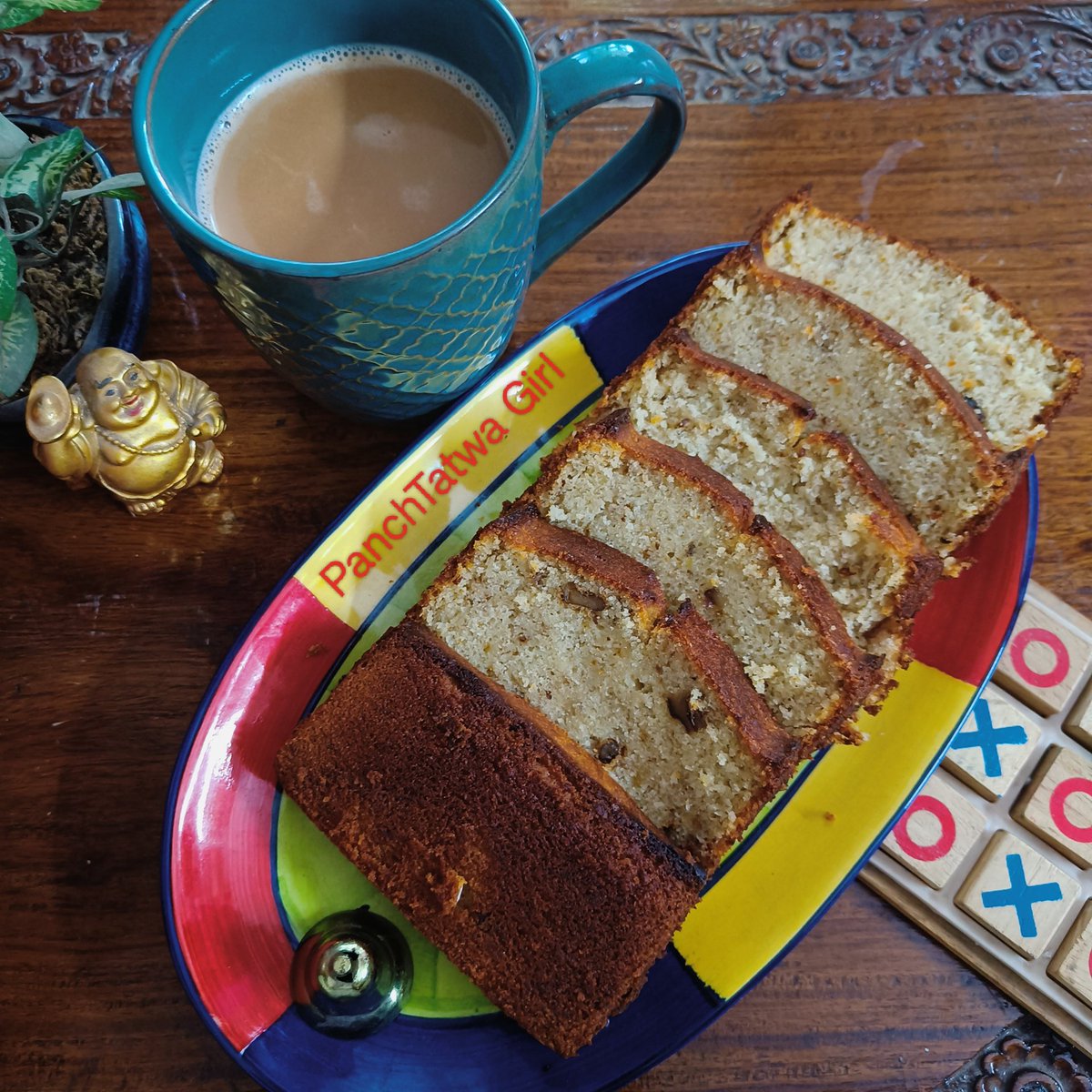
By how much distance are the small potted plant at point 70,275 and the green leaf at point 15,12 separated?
0.50 ft

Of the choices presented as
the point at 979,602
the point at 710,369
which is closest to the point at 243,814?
the point at 710,369

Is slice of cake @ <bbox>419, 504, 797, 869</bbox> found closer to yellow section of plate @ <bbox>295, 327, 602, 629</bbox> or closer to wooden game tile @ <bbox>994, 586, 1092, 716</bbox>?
yellow section of plate @ <bbox>295, 327, 602, 629</bbox>

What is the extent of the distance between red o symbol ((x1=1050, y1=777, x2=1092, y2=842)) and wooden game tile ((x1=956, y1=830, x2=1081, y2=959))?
0.06 m

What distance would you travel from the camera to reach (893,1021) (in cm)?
143

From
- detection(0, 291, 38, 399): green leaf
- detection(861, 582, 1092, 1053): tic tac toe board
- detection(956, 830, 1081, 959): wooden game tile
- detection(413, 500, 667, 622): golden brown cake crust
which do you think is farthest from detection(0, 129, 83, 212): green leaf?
detection(956, 830, 1081, 959): wooden game tile

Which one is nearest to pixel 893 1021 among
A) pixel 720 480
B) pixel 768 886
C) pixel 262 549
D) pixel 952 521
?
pixel 768 886

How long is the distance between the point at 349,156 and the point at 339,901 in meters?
1.10

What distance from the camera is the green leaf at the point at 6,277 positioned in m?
1.11

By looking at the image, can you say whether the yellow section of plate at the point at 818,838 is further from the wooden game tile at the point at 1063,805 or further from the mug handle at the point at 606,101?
the mug handle at the point at 606,101

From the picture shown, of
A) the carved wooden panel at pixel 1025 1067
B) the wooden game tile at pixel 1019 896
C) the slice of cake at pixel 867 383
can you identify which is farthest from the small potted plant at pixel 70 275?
the carved wooden panel at pixel 1025 1067

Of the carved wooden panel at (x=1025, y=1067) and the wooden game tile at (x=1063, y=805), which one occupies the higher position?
the wooden game tile at (x=1063, y=805)

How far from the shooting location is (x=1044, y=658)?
1514 millimetres

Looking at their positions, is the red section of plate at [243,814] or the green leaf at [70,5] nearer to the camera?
the green leaf at [70,5]

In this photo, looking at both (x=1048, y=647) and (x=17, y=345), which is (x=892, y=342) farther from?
(x=17, y=345)
